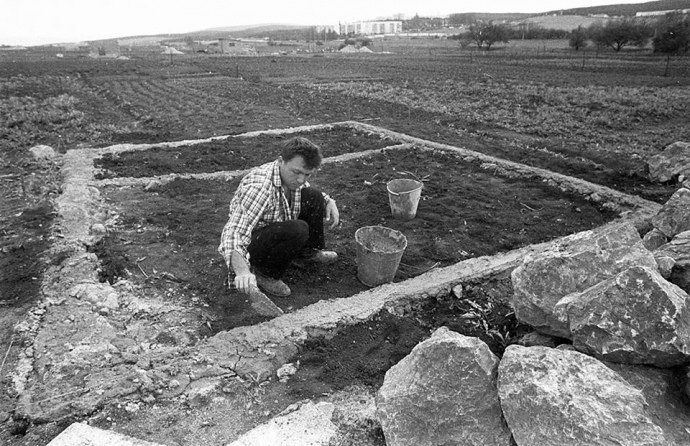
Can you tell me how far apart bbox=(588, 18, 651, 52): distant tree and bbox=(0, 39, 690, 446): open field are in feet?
63.5

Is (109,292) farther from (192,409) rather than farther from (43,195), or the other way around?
(43,195)

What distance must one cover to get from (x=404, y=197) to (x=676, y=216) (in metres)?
2.36

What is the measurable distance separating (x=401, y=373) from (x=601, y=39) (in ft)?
139

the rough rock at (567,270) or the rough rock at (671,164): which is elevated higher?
the rough rock at (567,270)

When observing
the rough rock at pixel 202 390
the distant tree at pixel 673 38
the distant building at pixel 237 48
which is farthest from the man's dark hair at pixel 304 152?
the distant building at pixel 237 48

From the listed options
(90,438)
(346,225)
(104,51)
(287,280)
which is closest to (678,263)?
(287,280)

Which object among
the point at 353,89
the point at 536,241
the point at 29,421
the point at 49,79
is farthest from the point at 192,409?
the point at 49,79

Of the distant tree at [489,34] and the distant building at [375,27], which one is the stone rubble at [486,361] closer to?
the distant tree at [489,34]

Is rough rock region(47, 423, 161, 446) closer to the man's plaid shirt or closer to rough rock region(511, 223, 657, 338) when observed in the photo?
the man's plaid shirt

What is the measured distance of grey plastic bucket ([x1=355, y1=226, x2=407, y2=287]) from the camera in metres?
3.70

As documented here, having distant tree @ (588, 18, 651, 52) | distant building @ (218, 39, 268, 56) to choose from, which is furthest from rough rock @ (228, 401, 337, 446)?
distant building @ (218, 39, 268, 56)

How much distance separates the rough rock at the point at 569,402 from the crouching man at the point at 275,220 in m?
1.59

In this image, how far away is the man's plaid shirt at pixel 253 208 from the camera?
119 inches

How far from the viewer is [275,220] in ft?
11.7
